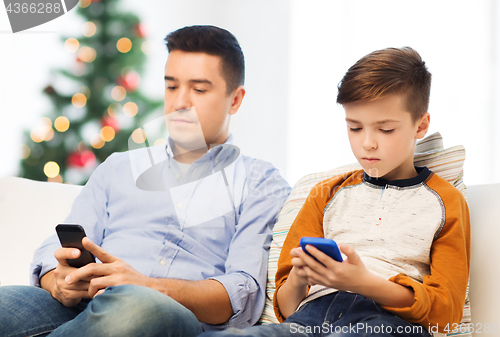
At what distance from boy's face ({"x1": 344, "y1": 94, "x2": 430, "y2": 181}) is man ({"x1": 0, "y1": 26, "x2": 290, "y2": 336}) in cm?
37

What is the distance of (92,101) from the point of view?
259 cm

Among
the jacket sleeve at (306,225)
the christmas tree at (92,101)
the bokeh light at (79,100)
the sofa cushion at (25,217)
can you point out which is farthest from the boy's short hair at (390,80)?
the bokeh light at (79,100)

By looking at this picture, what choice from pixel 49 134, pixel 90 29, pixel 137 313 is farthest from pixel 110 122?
pixel 137 313

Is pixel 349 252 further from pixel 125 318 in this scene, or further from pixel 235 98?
pixel 235 98

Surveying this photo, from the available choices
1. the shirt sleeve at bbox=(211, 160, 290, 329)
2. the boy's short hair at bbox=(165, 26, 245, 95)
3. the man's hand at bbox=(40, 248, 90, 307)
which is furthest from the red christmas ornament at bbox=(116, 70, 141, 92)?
the man's hand at bbox=(40, 248, 90, 307)

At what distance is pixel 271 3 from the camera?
3.06 meters

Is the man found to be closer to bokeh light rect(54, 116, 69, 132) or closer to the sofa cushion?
the sofa cushion

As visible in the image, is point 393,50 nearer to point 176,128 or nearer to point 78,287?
point 176,128

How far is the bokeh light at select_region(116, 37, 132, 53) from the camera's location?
2.61 meters

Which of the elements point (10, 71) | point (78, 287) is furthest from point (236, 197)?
point (10, 71)

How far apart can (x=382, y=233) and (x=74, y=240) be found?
65 cm

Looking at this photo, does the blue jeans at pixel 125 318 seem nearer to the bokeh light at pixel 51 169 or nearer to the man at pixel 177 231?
the man at pixel 177 231

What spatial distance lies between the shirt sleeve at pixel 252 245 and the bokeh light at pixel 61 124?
67.7 inches

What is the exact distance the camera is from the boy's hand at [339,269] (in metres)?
0.71
